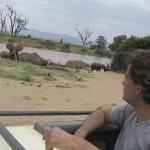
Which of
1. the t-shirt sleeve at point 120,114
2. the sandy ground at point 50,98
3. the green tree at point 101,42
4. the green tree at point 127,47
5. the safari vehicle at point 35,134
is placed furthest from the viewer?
the green tree at point 101,42

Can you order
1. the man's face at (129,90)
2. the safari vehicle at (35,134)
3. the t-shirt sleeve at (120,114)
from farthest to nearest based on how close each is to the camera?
1. the t-shirt sleeve at (120,114)
2. the man's face at (129,90)
3. the safari vehicle at (35,134)

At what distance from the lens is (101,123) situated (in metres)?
3.04

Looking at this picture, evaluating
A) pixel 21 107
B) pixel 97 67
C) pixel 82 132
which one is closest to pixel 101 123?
pixel 82 132

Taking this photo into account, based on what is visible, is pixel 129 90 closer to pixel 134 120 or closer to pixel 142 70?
pixel 142 70

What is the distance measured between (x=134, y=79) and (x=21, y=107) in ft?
22.5

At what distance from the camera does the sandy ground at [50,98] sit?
29.2 feet

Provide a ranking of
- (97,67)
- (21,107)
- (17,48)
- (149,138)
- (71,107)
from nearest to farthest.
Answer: (149,138), (21,107), (71,107), (17,48), (97,67)

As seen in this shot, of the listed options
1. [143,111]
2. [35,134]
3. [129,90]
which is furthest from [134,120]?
[35,134]

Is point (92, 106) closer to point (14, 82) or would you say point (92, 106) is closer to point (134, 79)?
point (14, 82)

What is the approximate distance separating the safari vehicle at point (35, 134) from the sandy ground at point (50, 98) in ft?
14.1

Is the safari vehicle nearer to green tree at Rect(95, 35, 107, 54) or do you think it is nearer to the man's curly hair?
the man's curly hair

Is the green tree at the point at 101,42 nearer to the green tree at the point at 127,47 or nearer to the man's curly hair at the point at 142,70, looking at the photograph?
the green tree at the point at 127,47

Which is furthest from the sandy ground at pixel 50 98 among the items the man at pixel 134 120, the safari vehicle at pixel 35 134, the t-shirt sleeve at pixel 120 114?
the man at pixel 134 120

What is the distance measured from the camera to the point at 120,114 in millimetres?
2953
